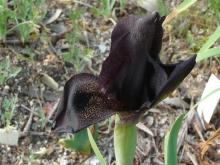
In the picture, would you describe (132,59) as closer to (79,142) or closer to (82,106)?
(82,106)

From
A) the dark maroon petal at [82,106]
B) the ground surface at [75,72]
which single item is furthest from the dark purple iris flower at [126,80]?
the ground surface at [75,72]

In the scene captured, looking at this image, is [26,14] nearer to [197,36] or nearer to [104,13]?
[104,13]

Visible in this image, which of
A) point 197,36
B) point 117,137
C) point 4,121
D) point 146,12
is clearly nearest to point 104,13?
point 146,12

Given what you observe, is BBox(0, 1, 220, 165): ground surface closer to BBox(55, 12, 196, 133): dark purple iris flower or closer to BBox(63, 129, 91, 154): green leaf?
BBox(63, 129, 91, 154): green leaf

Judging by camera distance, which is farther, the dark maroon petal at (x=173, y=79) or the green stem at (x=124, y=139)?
the green stem at (x=124, y=139)

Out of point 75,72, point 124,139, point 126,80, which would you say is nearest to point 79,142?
point 75,72

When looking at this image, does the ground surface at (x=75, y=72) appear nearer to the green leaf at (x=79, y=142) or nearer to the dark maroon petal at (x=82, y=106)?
the green leaf at (x=79, y=142)

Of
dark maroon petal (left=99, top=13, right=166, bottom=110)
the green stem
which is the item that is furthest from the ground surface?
dark maroon petal (left=99, top=13, right=166, bottom=110)
